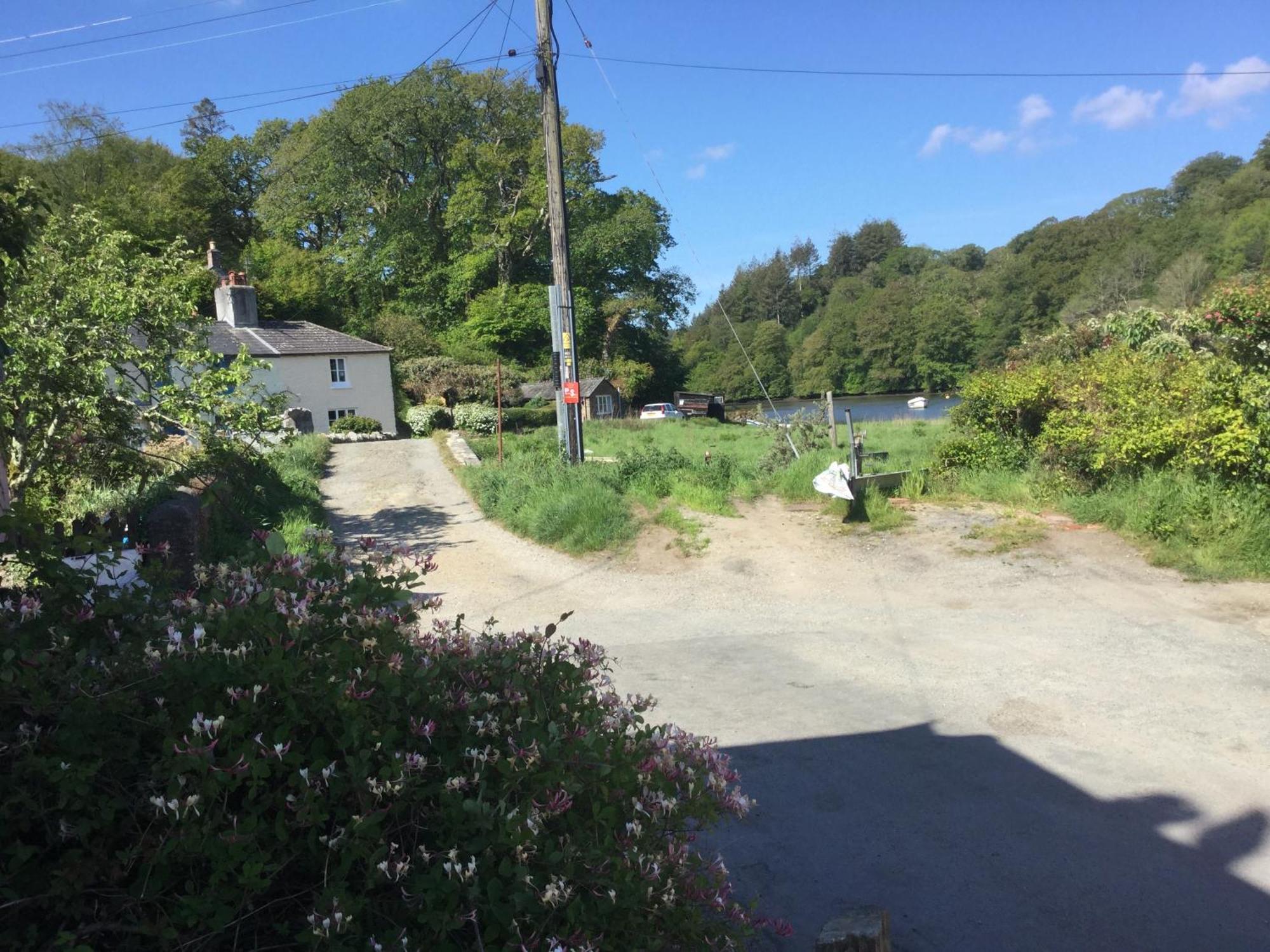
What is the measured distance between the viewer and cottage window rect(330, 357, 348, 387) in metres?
38.0

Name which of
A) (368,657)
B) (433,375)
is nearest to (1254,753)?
(368,657)

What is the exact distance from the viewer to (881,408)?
4841 cm

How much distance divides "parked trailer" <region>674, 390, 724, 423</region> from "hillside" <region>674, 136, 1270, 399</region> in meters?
6.25

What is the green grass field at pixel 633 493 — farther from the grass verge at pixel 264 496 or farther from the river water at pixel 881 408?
the grass verge at pixel 264 496

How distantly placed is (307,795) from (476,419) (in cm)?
3250

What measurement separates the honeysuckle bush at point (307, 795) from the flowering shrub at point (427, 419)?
32.5m

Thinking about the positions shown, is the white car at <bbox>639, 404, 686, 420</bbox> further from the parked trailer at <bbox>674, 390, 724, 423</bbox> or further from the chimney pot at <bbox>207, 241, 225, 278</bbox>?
the chimney pot at <bbox>207, 241, 225, 278</bbox>

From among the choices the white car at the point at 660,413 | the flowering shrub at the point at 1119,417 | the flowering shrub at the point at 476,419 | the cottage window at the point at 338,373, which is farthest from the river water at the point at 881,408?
the cottage window at the point at 338,373

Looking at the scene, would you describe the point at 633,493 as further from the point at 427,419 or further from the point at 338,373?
the point at 338,373

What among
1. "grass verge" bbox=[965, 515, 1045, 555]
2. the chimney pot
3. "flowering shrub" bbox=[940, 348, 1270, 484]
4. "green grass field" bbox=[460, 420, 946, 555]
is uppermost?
the chimney pot

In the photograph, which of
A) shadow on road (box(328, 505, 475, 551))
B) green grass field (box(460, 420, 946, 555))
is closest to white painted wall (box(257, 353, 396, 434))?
green grass field (box(460, 420, 946, 555))

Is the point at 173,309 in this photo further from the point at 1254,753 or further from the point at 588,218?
the point at 588,218

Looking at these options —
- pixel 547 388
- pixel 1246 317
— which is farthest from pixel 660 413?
pixel 1246 317

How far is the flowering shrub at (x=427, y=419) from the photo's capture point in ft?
114
